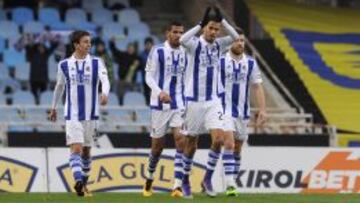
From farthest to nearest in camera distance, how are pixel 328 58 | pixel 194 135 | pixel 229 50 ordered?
pixel 328 58
pixel 229 50
pixel 194 135

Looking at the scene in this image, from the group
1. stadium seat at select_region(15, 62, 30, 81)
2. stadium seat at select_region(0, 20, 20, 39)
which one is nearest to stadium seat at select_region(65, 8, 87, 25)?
stadium seat at select_region(0, 20, 20, 39)

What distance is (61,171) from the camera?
67.2 ft

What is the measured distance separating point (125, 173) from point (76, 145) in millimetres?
4692

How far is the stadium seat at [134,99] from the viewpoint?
88.4 feet

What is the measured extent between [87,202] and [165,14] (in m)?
17.2

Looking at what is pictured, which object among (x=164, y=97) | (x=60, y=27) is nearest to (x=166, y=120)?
(x=164, y=97)

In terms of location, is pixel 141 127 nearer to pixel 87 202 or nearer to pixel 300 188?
pixel 300 188

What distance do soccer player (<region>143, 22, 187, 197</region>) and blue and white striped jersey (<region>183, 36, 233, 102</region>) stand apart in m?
0.43

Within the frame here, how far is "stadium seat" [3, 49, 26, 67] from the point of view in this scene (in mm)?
27234

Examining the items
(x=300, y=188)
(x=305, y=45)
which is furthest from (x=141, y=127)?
(x=305, y=45)

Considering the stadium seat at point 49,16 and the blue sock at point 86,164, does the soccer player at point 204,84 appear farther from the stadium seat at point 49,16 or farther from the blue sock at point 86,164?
the stadium seat at point 49,16

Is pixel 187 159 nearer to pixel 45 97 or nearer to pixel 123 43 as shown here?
pixel 45 97

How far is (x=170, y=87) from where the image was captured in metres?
16.4

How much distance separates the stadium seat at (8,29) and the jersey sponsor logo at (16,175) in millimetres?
8496
